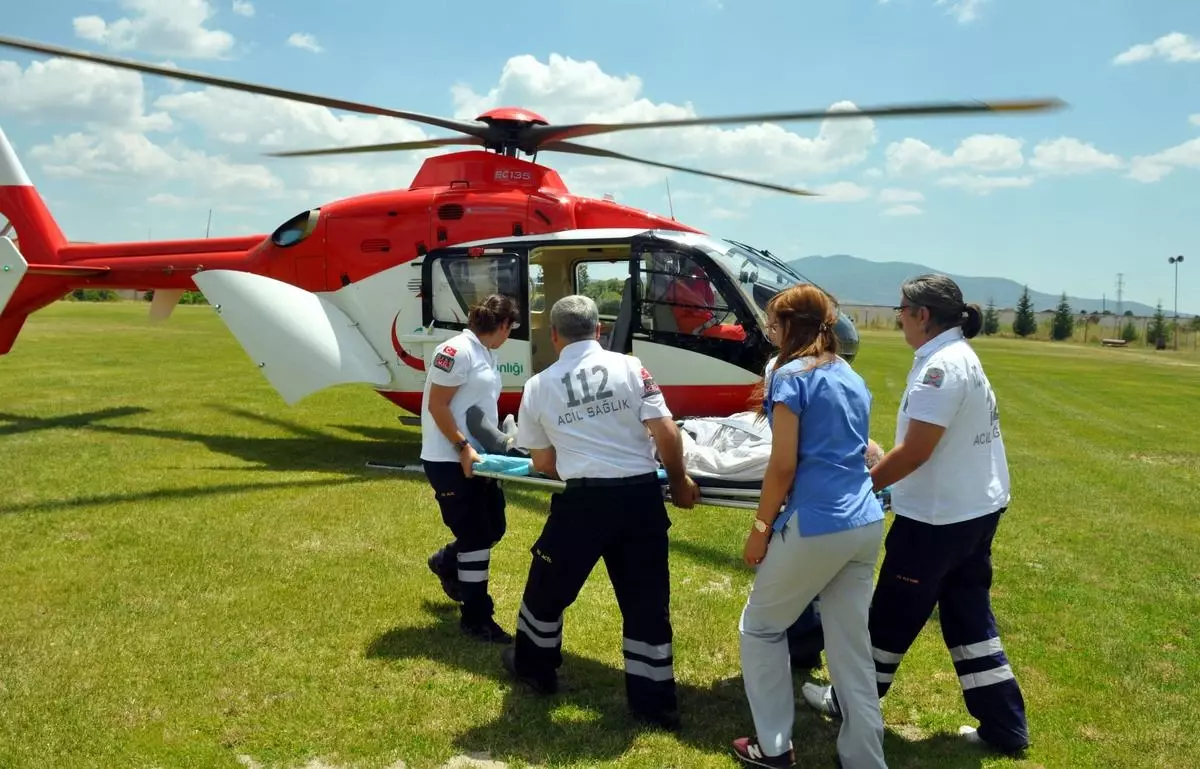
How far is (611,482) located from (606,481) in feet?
0.07

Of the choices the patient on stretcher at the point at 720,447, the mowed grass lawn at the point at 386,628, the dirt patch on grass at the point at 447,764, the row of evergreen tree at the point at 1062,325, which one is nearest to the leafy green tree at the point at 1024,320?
the row of evergreen tree at the point at 1062,325

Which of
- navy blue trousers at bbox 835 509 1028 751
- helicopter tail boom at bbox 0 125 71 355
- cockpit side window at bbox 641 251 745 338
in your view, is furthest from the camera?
helicopter tail boom at bbox 0 125 71 355

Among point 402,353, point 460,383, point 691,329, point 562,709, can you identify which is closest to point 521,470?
point 460,383

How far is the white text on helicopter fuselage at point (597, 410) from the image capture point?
3658 mm

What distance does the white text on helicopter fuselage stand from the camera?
3.66m

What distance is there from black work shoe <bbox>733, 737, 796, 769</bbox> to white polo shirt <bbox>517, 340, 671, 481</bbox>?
1182 mm

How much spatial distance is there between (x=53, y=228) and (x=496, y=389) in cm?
1073

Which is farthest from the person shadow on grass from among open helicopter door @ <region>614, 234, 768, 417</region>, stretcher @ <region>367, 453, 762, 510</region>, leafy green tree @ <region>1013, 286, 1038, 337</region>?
leafy green tree @ <region>1013, 286, 1038, 337</region>

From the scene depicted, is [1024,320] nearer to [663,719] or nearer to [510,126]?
[510,126]

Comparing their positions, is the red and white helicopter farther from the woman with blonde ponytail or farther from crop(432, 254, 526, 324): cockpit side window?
the woman with blonde ponytail

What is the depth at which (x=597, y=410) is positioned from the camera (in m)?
3.67

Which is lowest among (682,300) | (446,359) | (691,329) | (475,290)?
(446,359)

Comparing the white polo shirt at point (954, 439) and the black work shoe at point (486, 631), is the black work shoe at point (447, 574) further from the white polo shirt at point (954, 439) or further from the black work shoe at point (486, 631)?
the white polo shirt at point (954, 439)

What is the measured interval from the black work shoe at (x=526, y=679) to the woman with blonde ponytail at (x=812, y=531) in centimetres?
107
